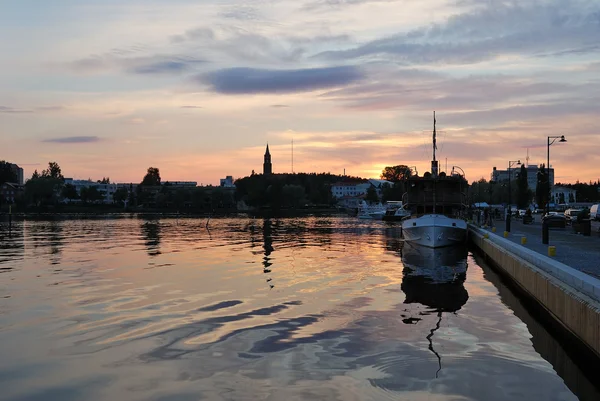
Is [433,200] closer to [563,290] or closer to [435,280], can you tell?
[435,280]

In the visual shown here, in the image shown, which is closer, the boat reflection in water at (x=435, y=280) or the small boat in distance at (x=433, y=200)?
the boat reflection in water at (x=435, y=280)

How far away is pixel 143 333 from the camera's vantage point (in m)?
18.4

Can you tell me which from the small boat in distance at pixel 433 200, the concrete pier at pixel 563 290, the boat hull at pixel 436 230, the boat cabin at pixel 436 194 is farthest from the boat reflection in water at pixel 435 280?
the boat cabin at pixel 436 194

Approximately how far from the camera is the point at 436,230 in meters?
49.2

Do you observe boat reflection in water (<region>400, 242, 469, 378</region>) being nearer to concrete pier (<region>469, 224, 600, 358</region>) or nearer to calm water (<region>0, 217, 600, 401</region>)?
calm water (<region>0, 217, 600, 401</region>)

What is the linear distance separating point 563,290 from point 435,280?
1439 centimetres

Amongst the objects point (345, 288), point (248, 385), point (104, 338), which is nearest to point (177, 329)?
point (104, 338)

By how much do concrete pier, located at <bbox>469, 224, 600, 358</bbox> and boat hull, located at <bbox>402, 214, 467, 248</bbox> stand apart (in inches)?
734

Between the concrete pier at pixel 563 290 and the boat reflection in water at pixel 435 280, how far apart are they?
2.59 meters

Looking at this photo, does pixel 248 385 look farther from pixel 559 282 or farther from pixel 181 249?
pixel 181 249

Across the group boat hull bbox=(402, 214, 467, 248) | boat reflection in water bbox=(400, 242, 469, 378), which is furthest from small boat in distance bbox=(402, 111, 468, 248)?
boat reflection in water bbox=(400, 242, 469, 378)

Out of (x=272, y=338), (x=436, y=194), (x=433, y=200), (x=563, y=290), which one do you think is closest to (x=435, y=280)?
(x=563, y=290)

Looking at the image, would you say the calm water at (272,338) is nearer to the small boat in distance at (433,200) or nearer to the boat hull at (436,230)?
the boat hull at (436,230)

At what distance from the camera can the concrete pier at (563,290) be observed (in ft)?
47.4
